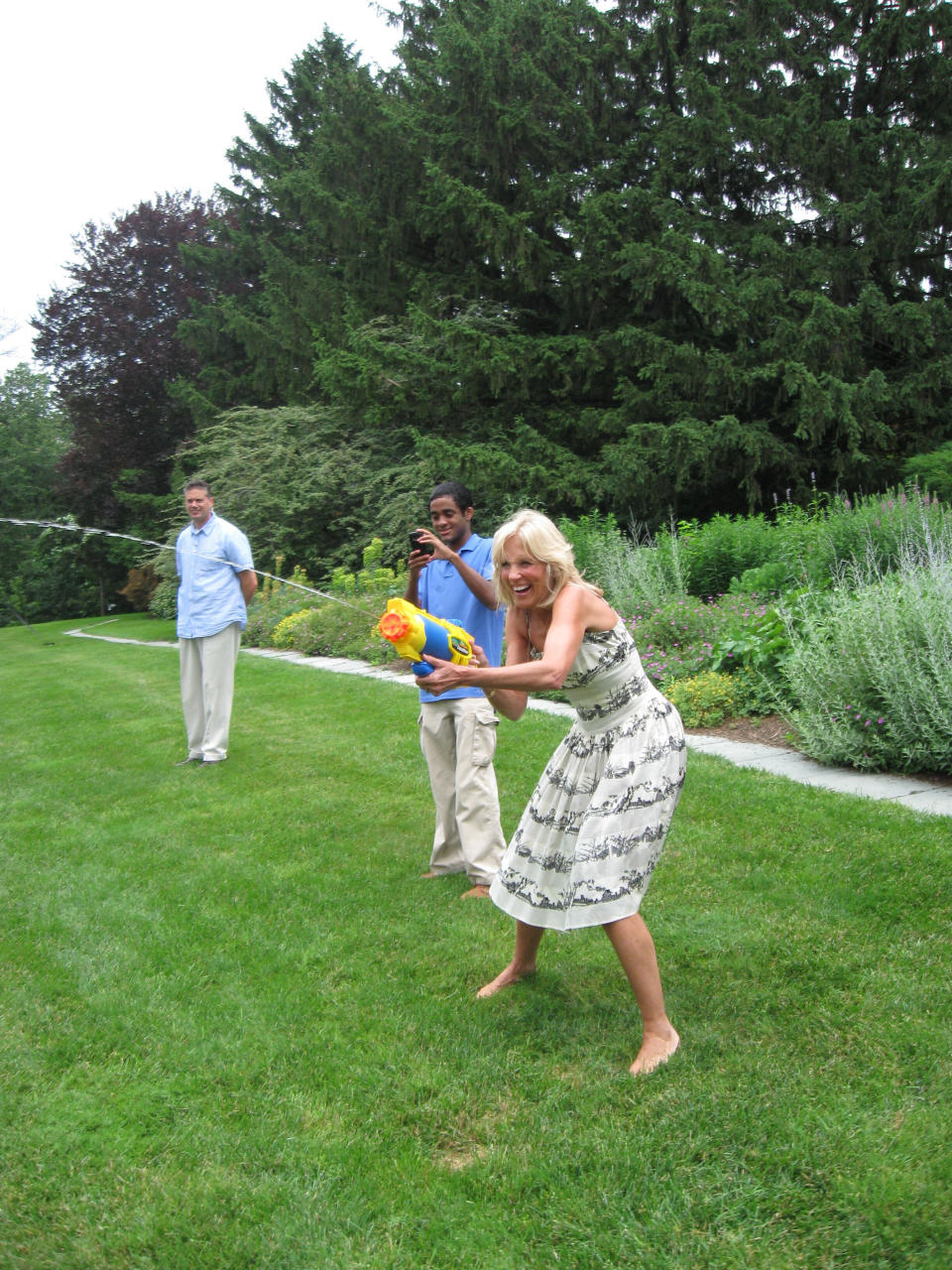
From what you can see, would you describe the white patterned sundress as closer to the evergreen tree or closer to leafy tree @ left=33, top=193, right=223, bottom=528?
the evergreen tree

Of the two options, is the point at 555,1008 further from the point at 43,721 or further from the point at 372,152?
the point at 372,152

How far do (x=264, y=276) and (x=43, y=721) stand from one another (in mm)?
15476

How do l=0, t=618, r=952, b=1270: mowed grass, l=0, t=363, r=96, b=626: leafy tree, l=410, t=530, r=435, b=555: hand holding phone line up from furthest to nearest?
l=0, t=363, r=96, b=626: leafy tree → l=410, t=530, r=435, b=555: hand holding phone → l=0, t=618, r=952, b=1270: mowed grass

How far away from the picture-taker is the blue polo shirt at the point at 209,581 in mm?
7039

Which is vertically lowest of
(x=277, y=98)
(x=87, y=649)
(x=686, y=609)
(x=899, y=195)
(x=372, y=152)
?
(x=87, y=649)

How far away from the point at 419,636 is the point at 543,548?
0.43m

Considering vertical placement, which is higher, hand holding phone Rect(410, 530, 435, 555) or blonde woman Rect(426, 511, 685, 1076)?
hand holding phone Rect(410, 530, 435, 555)

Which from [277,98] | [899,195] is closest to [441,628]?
[899,195]

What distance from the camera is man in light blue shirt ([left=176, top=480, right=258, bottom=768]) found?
7.05 m

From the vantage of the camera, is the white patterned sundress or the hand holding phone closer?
the white patterned sundress

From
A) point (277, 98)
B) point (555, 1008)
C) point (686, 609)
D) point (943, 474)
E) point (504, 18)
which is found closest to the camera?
point (555, 1008)

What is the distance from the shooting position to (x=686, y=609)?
349 inches

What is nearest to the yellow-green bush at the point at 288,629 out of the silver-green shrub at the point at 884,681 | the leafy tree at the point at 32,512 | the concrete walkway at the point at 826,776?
the concrete walkway at the point at 826,776

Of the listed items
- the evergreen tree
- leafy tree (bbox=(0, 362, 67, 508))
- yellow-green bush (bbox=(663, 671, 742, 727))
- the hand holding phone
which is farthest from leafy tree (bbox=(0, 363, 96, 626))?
the hand holding phone
